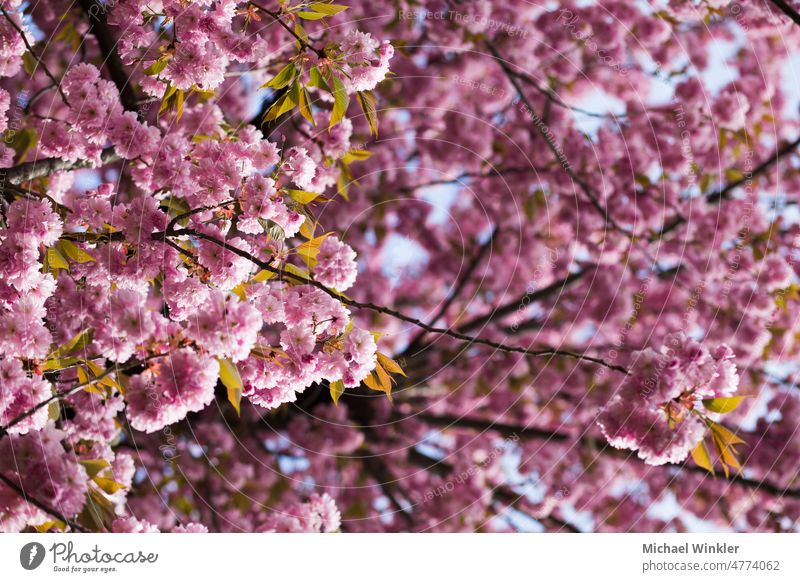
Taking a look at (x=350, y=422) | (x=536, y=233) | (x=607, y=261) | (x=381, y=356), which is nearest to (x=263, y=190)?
(x=381, y=356)

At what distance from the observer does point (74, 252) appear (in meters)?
1.39

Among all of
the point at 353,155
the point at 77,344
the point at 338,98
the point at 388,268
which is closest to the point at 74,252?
the point at 77,344

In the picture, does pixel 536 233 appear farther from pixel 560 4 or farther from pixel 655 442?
pixel 655 442

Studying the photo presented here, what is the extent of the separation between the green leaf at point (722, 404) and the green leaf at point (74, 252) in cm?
130

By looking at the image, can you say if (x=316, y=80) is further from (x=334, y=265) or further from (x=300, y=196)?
(x=334, y=265)

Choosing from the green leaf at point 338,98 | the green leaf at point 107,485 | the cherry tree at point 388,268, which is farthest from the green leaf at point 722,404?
the green leaf at point 107,485

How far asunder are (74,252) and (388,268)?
2495mm

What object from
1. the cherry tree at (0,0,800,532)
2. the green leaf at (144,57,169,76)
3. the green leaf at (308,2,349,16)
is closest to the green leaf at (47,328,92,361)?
the cherry tree at (0,0,800,532)

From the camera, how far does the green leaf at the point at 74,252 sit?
54.6 inches

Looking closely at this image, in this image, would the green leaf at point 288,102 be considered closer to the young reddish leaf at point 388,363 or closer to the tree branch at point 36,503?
the young reddish leaf at point 388,363

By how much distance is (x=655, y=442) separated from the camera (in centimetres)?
144

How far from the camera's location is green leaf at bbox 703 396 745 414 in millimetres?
1405

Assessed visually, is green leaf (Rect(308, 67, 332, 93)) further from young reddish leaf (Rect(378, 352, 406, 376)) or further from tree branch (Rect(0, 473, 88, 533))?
tree branch (Rect(0, 473, 88, 533))

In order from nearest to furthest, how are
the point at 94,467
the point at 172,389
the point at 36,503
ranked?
the point at 172,389
the point at 36,503
the point at 94,467
